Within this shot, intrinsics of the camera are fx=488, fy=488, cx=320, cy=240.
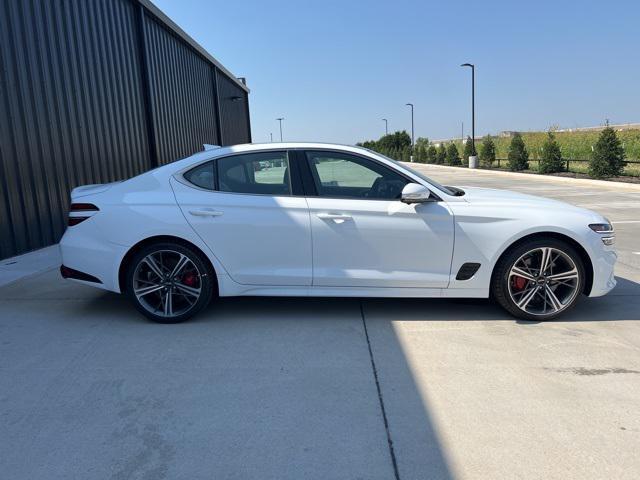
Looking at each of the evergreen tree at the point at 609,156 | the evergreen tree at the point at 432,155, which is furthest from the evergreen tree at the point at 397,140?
the evergreen tree at the point at 609,156

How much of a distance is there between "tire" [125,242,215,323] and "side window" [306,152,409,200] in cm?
126

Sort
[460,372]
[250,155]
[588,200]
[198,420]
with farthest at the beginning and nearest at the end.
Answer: [588,200]
[250,155]
[460,372]
[198,420]

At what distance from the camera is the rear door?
4.16 m

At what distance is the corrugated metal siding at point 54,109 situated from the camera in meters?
6.86

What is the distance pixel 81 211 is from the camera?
430cm

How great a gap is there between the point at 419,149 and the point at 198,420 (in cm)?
5102

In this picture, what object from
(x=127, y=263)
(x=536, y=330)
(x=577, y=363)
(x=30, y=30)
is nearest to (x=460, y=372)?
(x=577, y=363)

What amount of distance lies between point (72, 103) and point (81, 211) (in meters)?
5.12

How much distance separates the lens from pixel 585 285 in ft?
13.9

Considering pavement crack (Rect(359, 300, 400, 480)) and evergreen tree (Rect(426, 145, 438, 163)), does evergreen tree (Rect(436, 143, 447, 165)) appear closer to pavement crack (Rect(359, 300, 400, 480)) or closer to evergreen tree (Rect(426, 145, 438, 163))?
evergreen tree (Rect(426, 145, 438, 163))

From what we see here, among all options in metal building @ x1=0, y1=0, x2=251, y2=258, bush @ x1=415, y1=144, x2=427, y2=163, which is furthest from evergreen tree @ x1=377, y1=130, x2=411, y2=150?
metal building @ x1=0, y1=0, x2=251, y2=258

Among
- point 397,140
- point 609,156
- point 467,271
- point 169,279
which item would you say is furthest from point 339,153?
point 397,140

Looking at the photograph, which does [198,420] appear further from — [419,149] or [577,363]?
[419,149]

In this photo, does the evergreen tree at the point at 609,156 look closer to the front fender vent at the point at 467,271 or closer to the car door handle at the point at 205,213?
the front fender vent at the point at 467,271
